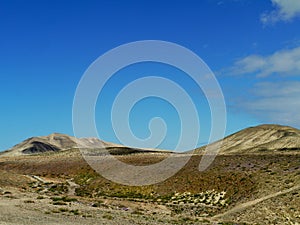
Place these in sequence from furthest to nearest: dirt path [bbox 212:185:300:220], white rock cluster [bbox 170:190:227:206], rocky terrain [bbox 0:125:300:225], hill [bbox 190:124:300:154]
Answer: hill [bbox 190:124:300:154]
white rock cluster [bbox 170:190:227:206]
dirt path [bbox 212:185:300:220]
rocky terrain [bbox 0:125:300:225]

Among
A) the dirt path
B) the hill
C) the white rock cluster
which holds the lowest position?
the dirt path

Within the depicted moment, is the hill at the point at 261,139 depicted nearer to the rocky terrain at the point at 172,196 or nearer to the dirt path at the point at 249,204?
the rocky terrain at the point at 172,196

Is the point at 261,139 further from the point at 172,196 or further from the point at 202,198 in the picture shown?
the point at 202,198

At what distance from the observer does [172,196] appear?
67312mm

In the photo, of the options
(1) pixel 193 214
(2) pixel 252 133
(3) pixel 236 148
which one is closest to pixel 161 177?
(1) pixel 193 214

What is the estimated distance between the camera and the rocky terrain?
43.1m

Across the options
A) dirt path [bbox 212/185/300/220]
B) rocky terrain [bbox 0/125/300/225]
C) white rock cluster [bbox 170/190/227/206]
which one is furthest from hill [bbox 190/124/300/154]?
dirt path [bbox 212/185/300/220]

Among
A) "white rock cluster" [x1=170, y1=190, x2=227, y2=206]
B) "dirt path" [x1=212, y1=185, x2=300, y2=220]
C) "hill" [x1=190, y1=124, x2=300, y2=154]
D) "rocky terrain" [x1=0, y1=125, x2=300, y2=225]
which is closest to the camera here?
"rocky terrain" [x1=0, y1=125, x2=300, y2=225]

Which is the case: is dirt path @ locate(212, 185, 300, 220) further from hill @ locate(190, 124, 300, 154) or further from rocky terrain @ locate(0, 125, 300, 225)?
hill @ locate(190, 124, 300, 154)

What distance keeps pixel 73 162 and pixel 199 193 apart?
51027mm

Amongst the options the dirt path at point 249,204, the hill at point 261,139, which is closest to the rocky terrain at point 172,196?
the dirt path at point 249,204

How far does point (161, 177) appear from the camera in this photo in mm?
78500

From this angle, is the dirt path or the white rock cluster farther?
the white rock cluster

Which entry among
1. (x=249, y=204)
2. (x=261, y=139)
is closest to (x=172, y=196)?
(x=249, y=204)
